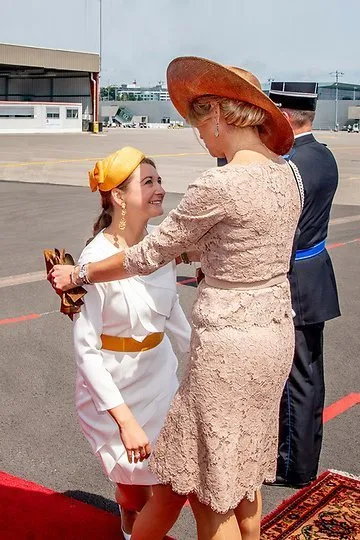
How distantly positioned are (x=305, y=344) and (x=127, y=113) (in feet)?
330

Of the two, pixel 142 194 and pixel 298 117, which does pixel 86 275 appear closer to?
pixel 142 194

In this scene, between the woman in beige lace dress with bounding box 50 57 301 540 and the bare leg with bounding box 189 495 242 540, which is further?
the bare leg with bounding box 189 495 242 540

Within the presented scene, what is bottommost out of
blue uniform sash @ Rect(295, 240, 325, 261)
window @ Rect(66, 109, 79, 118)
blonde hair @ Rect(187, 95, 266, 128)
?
window @ Rect(66, 109, 79, 118)

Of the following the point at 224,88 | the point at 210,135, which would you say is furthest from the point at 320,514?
the point at 224,88

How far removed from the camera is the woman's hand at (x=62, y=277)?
2465mm

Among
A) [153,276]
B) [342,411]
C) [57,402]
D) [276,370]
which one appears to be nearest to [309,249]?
[153,276]

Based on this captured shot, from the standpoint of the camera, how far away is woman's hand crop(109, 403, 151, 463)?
2428 millimetres

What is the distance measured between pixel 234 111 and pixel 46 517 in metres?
2.06

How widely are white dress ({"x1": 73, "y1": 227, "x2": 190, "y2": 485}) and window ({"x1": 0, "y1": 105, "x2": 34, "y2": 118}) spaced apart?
5341 centimetres

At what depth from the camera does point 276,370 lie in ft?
7.41

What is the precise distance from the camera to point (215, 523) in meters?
2.30

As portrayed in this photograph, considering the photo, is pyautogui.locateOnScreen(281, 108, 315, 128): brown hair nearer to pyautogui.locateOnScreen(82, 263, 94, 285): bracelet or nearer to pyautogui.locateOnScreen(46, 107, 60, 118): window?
pyautogui.locateOnScreen(82, 263, 94, 285): bracelet

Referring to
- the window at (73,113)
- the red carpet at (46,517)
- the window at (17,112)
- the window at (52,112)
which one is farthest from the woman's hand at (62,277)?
the window at (73,113)

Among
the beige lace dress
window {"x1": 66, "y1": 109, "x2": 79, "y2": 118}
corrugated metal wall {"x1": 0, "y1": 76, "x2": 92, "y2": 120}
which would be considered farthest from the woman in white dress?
corrugated metal wall {"x1": 0, "y1": 76, "x2": 92, "y2": 120}
